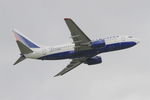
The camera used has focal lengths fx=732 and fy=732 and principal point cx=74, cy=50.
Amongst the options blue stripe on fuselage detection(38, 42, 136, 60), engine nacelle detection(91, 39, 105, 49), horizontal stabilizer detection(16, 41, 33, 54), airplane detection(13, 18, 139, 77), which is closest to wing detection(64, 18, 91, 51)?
airplane detection(13, 18, 139, 77)

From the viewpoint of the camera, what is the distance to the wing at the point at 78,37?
604 feet

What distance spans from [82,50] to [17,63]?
17.5 meters

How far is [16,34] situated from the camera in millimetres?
199750

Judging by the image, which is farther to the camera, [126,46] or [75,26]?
[126,46]

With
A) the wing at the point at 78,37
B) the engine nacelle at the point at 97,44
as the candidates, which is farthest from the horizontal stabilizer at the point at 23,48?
the engine nacelle at the point at 97,44

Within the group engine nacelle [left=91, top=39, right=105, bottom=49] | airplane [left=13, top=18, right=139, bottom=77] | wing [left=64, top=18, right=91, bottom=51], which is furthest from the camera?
engine nacelle [left=91, top=39, right=105, bottom=49]

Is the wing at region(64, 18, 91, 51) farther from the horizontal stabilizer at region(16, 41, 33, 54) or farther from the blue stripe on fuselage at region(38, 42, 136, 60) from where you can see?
the horizontal stabilizer at region(16, 41, 33, 54)

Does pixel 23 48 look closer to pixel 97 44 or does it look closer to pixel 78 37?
pixel 78 37

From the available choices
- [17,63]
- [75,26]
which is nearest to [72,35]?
[75,26]

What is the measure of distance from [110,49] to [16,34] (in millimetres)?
26028

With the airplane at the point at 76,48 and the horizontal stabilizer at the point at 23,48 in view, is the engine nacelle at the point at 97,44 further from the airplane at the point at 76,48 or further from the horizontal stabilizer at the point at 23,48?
the horizontal stabilizer at the point at 23,48

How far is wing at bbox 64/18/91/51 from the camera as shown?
18400cm

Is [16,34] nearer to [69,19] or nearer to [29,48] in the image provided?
[29,48]

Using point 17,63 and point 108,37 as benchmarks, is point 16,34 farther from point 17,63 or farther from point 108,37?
point 108,37
